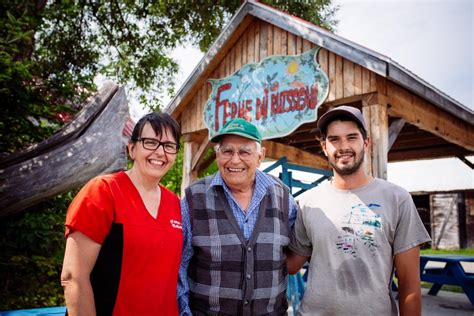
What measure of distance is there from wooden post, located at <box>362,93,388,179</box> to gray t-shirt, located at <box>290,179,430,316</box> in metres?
2.74

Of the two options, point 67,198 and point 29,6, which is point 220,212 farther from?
point 29,6

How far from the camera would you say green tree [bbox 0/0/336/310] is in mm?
4098

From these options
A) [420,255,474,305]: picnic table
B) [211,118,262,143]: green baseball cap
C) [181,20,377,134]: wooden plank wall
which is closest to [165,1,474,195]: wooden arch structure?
[181,20,377,134]: wooden plank wall

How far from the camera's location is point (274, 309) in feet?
7.47

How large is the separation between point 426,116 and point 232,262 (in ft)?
15.3

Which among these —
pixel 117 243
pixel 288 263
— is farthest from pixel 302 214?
pixel 117 243

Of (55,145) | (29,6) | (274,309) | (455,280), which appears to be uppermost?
(29,6)

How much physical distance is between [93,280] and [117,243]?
20 cm

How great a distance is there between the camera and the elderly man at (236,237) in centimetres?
219

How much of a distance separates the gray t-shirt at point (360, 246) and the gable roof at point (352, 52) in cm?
298

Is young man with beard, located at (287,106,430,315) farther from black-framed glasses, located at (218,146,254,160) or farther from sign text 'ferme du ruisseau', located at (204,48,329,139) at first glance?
sign text 'ferme du ruisseau', located at (204,48,329,139)

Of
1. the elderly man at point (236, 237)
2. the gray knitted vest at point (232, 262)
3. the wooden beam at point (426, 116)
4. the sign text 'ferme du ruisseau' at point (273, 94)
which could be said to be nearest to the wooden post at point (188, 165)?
the sign text 'ferme du ruisseau' at point (273, 94)

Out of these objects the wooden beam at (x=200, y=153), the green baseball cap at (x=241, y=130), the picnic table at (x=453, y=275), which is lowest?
the picnic table at (x=453, y=275)

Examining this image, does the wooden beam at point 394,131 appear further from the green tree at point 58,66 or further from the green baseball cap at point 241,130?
the green tree at point 58,66
